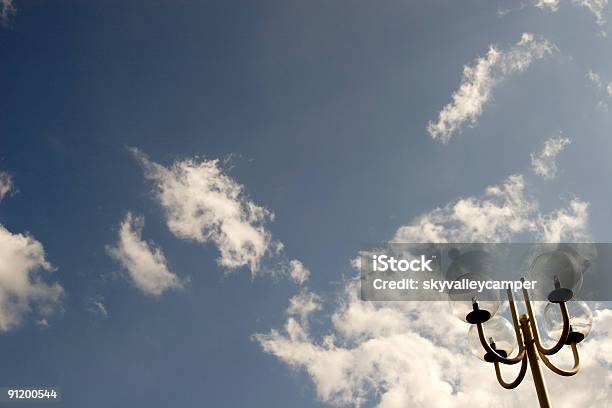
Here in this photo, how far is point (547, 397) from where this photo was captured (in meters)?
5.04

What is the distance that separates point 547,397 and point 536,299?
1235mm

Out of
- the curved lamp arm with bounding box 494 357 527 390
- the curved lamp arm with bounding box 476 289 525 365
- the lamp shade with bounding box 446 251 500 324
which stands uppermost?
the lamp shade with bounding box 446 251 500 324

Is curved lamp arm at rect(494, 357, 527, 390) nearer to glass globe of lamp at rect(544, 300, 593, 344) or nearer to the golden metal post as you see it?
the golden metal post

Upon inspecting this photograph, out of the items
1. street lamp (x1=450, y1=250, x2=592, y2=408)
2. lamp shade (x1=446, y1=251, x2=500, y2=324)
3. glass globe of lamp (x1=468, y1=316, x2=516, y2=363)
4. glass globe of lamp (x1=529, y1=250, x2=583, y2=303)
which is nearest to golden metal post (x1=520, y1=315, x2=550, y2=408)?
street lamp (x1=450, y1=250, x2=592, y2=408)

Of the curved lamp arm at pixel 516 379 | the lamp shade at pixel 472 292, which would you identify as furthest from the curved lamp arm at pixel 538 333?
the lamp shade at pixel 472 292

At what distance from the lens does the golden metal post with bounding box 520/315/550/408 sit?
503cm

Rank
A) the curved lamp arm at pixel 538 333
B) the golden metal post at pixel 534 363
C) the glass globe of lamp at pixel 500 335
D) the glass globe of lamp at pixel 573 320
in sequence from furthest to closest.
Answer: the glass globe of lamp at pixel 500 335 → the glass globe of lamp at pixel 573 320 → the curved lamp arm at pixel 538 333 → the golden metal post at pixel 534 363

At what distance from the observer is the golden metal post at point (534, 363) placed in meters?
5.03

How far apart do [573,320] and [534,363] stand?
888mm

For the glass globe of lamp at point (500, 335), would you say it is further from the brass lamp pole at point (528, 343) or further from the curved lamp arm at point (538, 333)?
the curved lamp arm at point (538, 333)

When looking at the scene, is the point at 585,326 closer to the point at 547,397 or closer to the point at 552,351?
the point at 552,351

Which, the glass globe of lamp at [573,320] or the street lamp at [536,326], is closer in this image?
the street lamp at [536,326]

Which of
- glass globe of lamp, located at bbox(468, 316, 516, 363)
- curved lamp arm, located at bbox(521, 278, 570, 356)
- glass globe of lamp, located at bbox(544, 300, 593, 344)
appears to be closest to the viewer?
curved lamp arm, located at bbox(521, 278, 570, 356)

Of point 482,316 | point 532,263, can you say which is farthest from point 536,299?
point 482,316
